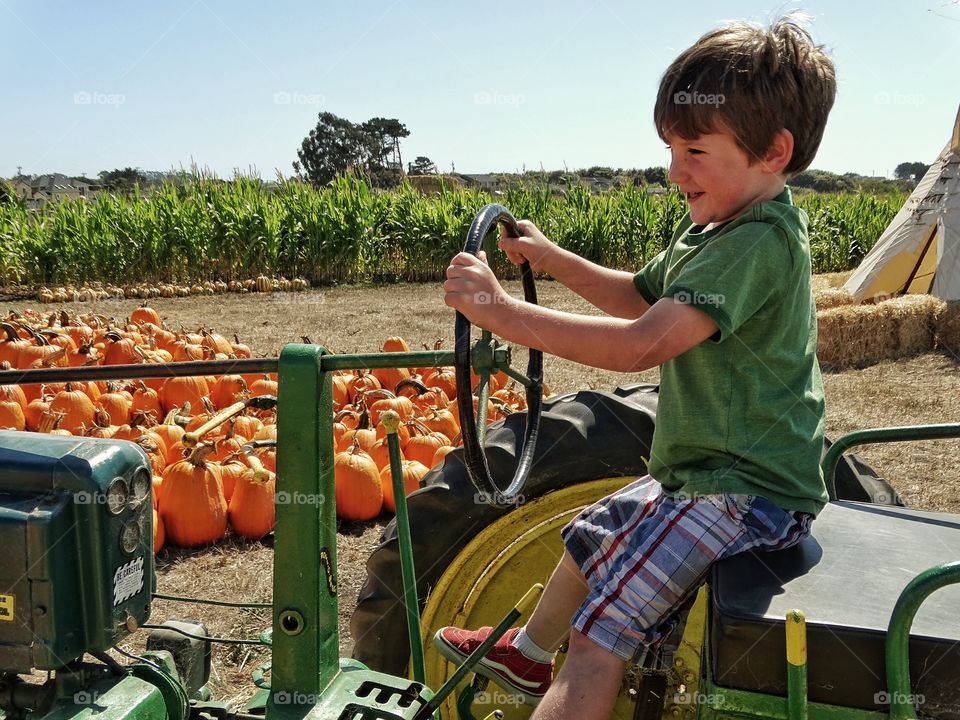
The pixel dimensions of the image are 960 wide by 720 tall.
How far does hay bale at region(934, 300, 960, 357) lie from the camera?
847 centimetres

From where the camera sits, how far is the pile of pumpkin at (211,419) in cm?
401

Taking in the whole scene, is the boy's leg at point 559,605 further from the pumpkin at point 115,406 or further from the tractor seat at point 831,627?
the pumpkin at point 115,406

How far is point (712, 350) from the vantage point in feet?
5.97

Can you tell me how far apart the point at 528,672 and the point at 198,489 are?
240cm

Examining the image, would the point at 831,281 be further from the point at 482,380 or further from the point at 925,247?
the point at 482,380

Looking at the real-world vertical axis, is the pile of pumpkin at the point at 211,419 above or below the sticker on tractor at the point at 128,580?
below

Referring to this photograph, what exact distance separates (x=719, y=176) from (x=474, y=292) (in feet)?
1.94

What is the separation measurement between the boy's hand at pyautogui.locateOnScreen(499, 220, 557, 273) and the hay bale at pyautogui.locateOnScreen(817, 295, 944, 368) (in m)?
6.54

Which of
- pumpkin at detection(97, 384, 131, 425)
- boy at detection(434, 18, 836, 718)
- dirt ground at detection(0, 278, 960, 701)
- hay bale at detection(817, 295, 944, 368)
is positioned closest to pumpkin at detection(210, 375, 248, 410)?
pumpkin at detection(97, 384, 131, 425)

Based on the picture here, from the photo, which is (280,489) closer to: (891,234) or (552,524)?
(552,524)

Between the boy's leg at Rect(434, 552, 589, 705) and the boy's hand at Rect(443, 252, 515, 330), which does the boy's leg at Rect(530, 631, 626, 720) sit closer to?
the boy's leg at Rect(434, 552, 589, 705)

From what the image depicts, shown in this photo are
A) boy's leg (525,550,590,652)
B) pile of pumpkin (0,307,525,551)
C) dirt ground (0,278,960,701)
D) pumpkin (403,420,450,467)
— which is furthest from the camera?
pumpkin (403,420,450,467)

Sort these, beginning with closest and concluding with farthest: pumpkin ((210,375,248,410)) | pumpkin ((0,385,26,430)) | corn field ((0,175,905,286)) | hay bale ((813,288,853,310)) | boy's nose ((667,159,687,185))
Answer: boy's nose ((667,159,687,185))
pumpkin ((0,385,26,430))
pumpkin ((210,375,248,410))
hay bale ((813,288,853,310))
corn field ((0,175,905,286))

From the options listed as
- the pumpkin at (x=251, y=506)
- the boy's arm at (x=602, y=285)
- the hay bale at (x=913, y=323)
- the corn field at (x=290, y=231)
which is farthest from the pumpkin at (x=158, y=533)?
the corn field at (x=290, y=231)
